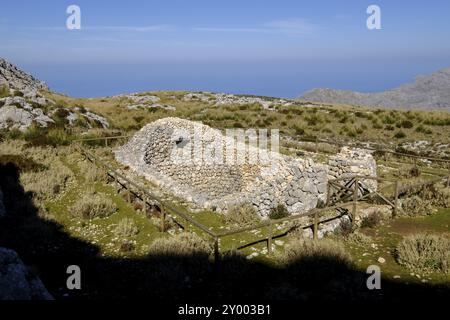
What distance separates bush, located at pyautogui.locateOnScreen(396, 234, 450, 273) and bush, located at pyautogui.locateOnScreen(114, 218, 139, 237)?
8.07 meters

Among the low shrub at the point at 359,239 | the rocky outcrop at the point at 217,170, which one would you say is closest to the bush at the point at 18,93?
the rocky outcrop at the point at 217,170

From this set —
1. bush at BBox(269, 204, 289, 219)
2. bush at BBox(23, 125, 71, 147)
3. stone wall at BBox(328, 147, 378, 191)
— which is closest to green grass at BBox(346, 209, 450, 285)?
stone wall at BBox(328, 147, 378, 191)

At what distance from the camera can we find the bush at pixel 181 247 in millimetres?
9802

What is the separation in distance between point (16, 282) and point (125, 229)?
5.82 metres

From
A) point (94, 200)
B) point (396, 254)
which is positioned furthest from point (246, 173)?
point (396, 254)

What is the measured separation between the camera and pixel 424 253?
9.66 meters

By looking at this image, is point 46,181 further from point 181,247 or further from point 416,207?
point 416,207

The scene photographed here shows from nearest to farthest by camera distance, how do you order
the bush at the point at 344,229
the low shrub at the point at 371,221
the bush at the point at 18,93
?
1. the bush at the point at 344,229
2. the low shrub at the point at 371,221
3. the bush at the point at 18,93

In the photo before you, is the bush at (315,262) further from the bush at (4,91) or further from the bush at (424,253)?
the bush at (4,91)

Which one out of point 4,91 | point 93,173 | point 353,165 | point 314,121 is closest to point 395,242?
point 353,165

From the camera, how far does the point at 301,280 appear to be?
8.73 m

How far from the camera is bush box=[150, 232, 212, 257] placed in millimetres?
9802

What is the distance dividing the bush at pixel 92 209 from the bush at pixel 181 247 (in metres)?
4.15

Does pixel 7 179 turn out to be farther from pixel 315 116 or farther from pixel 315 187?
pixel 315 116
